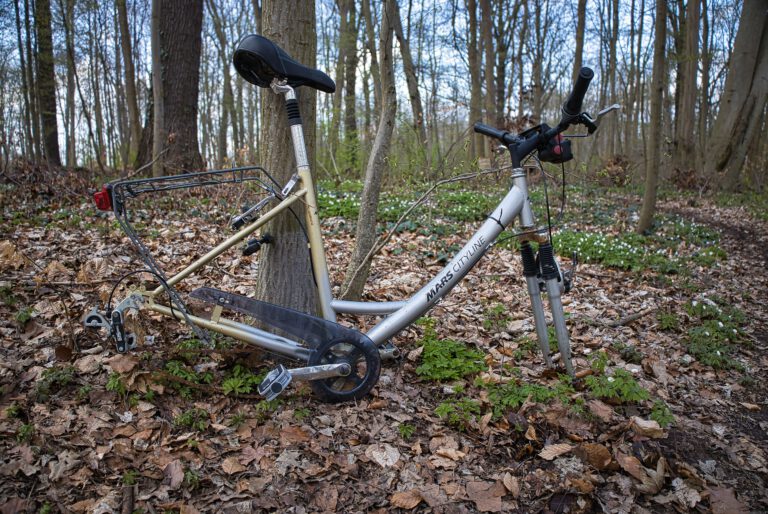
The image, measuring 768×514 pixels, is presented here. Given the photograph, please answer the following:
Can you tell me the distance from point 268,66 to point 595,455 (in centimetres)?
266

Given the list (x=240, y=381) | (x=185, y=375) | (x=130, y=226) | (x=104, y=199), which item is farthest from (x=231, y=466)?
(x=104, y=199)

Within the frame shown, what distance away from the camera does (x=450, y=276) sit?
2793 millimetres

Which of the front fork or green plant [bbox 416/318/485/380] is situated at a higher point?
the front fork

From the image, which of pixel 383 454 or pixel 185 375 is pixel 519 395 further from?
pixel 185 375

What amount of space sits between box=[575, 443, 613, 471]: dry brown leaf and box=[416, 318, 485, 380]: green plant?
0.82 m

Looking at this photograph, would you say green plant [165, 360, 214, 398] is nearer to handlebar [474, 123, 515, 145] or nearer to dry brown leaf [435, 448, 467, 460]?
dry brown leaf [435, 448, 467, 460]

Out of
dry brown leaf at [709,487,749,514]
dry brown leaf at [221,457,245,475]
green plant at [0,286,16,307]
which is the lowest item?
dry brown leaf at [709,487,749,514]

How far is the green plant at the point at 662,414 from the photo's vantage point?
2719 mm

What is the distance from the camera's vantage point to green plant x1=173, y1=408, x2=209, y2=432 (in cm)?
251

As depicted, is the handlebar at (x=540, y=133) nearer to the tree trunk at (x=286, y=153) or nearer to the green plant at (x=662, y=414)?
the tree trunk at (x=286, y=153)

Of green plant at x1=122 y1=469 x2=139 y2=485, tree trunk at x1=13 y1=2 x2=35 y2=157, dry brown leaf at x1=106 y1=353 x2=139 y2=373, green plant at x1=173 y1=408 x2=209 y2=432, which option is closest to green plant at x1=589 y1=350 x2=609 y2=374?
green plant at x1=173 y1=408 x2=209 y2=432

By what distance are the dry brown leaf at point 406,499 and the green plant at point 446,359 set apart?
0.92 metres

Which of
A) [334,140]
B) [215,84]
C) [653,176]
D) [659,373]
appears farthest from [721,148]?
[215,84]

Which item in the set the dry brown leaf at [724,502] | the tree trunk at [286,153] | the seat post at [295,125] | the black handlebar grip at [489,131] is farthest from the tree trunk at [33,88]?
the dry brown leaf at [724,502]
